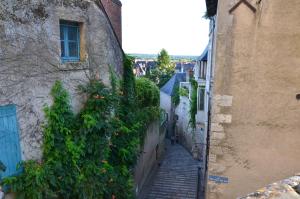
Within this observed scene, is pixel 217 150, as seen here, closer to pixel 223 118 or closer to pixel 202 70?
pixel 223 118

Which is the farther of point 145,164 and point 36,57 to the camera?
point 145,164

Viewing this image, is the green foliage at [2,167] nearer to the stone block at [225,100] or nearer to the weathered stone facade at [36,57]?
the weathered stone facade at [36,57]

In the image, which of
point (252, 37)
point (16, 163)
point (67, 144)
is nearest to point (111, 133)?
point (67, 144)

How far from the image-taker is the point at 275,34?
4.90m

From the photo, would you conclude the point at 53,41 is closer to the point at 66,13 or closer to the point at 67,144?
the point at 66,13

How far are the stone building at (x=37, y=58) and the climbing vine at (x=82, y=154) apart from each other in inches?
9.0

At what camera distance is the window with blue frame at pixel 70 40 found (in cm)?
587

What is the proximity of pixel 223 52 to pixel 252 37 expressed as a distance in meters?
0.58

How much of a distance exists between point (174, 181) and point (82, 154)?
793cm

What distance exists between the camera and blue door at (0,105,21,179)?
178 inches

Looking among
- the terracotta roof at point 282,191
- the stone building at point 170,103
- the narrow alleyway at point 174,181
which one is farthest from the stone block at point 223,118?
the stone building at point 170,103

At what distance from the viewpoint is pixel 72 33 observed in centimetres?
611

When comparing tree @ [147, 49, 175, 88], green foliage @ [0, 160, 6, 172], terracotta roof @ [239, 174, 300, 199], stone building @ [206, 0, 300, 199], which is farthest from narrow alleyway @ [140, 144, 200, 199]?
tree @ [147, 49, 175, 88]

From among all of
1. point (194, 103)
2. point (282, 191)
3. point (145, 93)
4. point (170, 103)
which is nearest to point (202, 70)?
point (194, 103)
